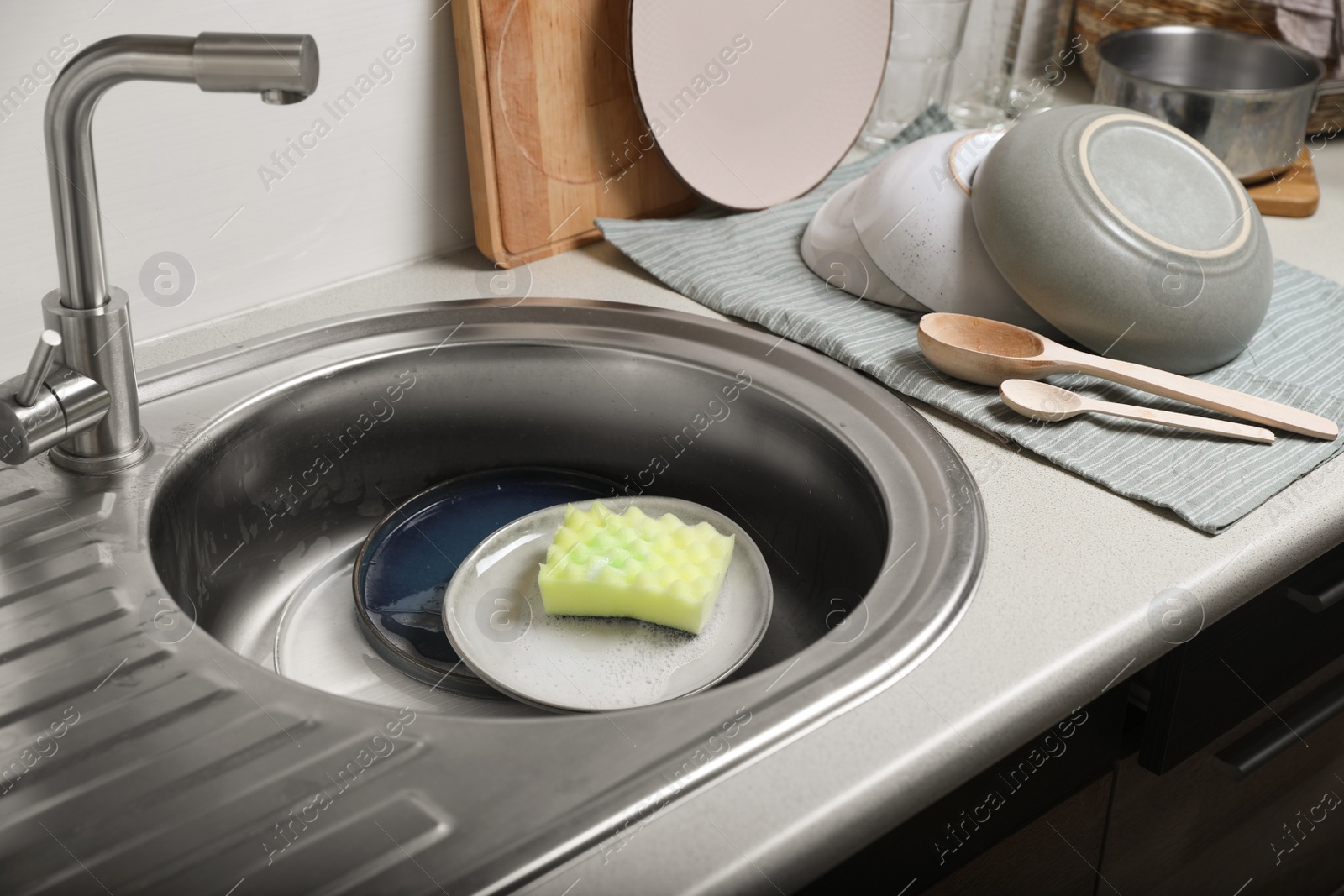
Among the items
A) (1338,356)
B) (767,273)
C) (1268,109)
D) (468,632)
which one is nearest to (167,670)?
(468,632)

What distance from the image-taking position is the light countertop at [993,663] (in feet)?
1.75

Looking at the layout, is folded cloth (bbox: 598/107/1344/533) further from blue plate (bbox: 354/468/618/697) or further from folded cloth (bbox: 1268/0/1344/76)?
folded cloth (bbox: 1268/0/1344/76)

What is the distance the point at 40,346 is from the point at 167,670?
23 centimetres

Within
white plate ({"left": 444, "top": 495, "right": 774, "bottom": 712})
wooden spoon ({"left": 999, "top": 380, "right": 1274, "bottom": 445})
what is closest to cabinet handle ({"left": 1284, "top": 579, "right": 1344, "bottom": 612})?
wooden spoon ({"left": 999, "top": 380, "right": 1274, "bottom": 445})

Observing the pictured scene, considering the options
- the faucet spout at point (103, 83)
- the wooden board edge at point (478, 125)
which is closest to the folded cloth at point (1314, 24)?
the wooden board edge at point (478, 125)

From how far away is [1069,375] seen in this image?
90 cm

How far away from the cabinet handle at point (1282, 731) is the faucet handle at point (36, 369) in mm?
874

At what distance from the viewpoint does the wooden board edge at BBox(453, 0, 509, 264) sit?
942 mm

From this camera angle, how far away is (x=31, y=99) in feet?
2.63

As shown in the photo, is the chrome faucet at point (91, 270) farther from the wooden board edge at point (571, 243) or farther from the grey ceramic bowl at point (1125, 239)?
the grey ceramic bowl at point (1125, 239)

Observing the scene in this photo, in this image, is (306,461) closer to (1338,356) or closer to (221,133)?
(221,133)

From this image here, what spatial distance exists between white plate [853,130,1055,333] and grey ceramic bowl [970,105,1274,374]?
0.10ft

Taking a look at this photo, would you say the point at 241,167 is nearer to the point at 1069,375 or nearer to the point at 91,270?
the point at 91,270

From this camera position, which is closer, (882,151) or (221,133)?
(221,133)
